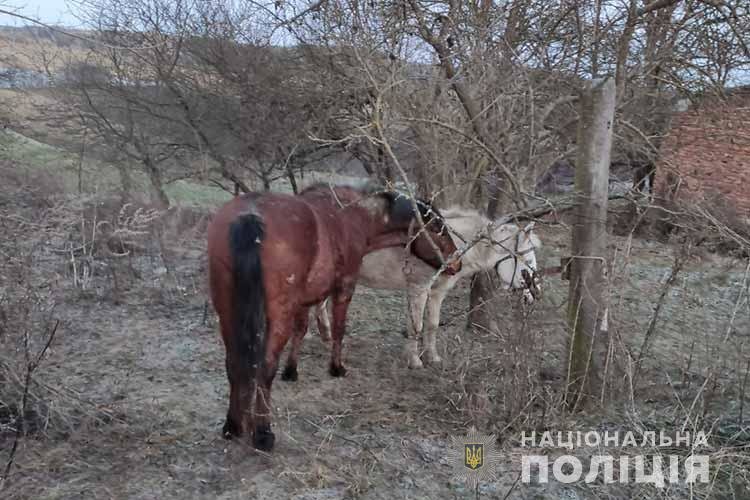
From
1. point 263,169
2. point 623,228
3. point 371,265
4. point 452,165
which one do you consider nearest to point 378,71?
point 452,165

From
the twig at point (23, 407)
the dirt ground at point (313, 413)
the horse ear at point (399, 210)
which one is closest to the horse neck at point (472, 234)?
the horse ear at point (399, 210)

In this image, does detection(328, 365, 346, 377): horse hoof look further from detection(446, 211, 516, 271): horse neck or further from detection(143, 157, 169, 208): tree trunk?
detection(143, 157, 169, 208): tree trunk

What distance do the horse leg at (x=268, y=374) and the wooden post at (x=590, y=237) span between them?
1855 mm

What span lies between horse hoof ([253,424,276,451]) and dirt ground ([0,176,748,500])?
8 cm

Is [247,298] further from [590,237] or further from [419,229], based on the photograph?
[419,229]

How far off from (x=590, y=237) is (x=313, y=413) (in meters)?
2.30

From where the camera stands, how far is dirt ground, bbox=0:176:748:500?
121 inches

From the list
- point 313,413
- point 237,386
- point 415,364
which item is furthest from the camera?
point 415,364

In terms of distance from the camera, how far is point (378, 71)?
6316 millimetres

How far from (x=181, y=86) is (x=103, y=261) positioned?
11.9 feet

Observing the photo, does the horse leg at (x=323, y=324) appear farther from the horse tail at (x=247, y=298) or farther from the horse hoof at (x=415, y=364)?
the horse tail at (x=247, y=298)

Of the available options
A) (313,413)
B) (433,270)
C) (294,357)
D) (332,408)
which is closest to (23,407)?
(313,413)

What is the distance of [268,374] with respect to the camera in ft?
11.5

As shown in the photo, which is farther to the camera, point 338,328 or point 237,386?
point 338,328
